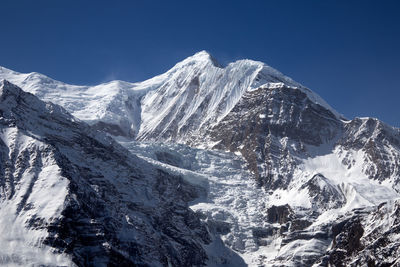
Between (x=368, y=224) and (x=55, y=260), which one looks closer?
(x=55, y=260)

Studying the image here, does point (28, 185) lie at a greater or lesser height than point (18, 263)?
greater

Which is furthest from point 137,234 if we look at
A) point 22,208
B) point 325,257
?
point 325,257

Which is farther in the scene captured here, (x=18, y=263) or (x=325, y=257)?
(x=325, y=257)

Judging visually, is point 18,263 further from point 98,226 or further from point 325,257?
point 325,257

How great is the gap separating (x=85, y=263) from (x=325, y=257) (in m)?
49.8

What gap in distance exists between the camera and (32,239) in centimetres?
18300

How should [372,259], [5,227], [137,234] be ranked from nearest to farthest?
[372,259] → [5,227] → [137,234]

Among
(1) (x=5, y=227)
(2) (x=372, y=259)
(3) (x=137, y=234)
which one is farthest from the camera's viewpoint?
(3) (x=137, y=234)

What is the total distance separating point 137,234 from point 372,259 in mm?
50656

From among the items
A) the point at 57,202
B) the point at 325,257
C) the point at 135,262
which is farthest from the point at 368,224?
the point at 57,202

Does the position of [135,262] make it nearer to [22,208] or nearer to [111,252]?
[111,252]

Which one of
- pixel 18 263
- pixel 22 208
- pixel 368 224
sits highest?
pixel 368 224

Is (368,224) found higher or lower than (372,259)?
higher

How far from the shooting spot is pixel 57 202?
192 m
